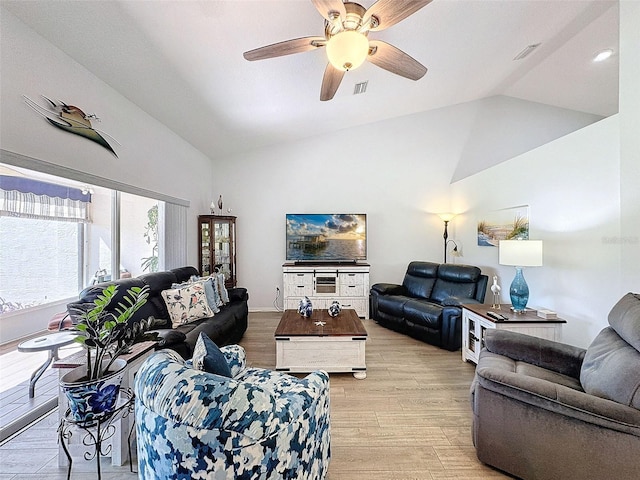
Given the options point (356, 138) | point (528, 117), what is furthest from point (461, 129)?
point (356, 138)

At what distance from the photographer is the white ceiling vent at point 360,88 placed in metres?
3.55

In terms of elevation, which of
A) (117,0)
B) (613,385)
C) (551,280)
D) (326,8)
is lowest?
(613,385)

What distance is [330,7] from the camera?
169 cm

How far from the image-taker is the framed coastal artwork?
3406 millimetres

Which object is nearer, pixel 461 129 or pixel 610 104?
pixel 610 104

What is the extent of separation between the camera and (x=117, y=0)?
1.79 meters

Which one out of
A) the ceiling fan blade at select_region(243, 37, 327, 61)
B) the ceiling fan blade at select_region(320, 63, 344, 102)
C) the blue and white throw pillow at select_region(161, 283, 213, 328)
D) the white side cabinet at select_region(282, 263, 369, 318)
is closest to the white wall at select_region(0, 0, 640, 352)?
the white side cabinet at select_region(282, 263, 369, 318)

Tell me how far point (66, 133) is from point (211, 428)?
2537mm

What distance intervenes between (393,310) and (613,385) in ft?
9.00

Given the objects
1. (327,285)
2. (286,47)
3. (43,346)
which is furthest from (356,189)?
(43,346)

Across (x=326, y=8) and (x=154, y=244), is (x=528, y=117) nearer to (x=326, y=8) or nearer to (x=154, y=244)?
(x=326, y=8)

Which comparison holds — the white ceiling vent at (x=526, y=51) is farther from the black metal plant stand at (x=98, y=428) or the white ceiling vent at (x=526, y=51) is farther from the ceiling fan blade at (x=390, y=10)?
the black metal plant stand at (x=98, y=428)

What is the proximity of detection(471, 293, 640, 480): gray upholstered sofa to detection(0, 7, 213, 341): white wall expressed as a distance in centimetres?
338

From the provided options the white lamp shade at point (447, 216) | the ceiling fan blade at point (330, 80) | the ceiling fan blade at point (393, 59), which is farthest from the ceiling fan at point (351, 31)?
the white lamp shade at point (447, 216)
